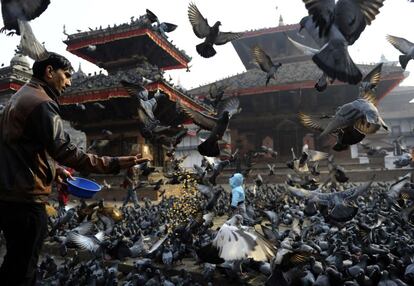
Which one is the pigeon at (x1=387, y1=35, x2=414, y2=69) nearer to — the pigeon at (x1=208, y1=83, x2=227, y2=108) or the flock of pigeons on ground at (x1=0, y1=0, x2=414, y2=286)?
the flock of pigeons on ground at (x1=0, y1=0, x2=414, y2=286)

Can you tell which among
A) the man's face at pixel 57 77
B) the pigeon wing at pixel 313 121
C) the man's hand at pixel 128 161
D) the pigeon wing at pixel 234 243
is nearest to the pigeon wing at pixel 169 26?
the pigeon wing at pixel 313 121

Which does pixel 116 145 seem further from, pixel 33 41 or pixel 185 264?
pixel 33 41

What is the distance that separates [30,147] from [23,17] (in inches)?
69.4

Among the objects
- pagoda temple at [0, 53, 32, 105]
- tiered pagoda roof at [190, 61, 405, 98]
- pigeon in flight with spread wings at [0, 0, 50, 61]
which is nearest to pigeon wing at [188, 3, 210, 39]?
pigeon in flight with spread wings at [0, 0, 50, 61]

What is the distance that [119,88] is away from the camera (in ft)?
49.9

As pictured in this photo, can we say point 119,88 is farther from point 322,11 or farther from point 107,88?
point 322,11

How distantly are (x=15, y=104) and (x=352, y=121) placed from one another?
11.3ft

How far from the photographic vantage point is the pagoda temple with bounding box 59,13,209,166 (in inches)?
623

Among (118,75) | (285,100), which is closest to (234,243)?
(118,75)

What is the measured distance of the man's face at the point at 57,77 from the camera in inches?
116

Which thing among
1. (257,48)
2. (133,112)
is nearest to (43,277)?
(257,48)

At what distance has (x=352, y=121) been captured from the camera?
12.5ft

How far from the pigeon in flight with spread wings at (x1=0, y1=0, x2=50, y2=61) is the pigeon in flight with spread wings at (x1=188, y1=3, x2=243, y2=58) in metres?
3.33

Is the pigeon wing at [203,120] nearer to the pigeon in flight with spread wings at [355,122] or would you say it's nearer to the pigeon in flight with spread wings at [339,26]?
the pigeon in flight with spread wings at [355,122]
